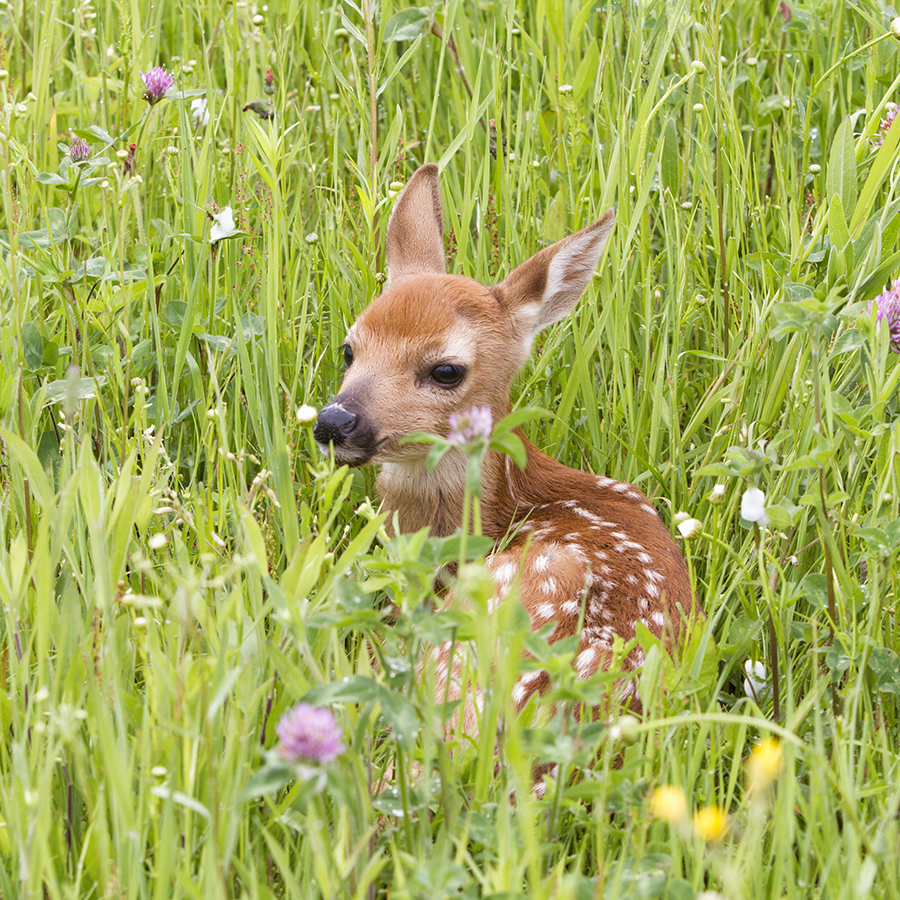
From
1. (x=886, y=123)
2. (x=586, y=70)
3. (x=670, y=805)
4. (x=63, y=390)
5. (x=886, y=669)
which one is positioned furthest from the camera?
(x=586, y=70)

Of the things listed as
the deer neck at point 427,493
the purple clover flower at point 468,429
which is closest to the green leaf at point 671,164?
the deer neck at point 427,493

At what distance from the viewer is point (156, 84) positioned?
350 cm

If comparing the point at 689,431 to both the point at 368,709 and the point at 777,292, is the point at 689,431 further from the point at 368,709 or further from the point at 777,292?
the point at 368,709

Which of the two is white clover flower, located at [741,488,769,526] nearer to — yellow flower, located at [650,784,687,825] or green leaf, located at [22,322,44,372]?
yellow flower, located at [650,784,687,825]

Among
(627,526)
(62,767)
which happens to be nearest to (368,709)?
(62,767)

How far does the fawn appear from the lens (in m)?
2.84

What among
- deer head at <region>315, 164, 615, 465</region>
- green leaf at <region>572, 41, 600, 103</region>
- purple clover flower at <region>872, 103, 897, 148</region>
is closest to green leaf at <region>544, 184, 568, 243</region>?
green leaf at <region>572, 41, 600, 103</region>

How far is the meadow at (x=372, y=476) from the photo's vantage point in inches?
70.1

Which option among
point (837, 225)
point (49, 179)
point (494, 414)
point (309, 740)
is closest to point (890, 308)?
point (837, 225)

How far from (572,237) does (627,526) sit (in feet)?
2.79

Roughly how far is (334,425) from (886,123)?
80.7 inches

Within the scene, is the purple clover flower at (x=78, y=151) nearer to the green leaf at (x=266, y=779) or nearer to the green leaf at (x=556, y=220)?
the green leaf at (x=556, y=220)

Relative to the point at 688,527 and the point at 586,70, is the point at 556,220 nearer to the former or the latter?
the point at 586,70

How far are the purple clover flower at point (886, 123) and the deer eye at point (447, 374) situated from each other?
139 cm
